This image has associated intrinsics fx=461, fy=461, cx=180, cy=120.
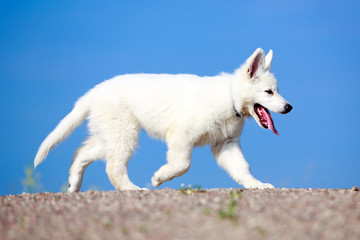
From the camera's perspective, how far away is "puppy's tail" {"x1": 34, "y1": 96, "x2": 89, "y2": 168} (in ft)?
24.7

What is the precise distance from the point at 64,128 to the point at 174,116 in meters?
1.95

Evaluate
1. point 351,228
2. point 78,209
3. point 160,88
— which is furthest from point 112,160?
point 351,228

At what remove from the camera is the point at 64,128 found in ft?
24.9

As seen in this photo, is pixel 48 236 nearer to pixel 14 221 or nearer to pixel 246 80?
pixel 14 221

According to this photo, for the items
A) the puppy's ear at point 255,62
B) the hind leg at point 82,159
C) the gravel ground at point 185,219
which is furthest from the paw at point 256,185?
the hind leg at point 82,159

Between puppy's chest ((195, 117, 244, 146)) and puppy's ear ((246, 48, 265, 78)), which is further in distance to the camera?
puppy's chest ((195, 117, 244, 146))

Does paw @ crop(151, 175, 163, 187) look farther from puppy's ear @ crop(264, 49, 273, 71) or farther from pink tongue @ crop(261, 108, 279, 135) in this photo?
puppy's ear @ crop(264, 49, 273, 71)

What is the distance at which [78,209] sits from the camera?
428cm

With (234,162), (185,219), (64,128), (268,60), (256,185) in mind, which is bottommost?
(185,219)

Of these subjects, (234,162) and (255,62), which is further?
(234,162)

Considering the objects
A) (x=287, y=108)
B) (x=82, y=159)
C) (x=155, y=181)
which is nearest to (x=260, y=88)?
(x=287, y=108)

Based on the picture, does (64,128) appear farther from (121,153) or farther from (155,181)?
(155,181)

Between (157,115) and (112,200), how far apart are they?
103 inches

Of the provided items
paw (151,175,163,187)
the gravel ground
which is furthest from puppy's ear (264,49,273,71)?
the gravel ground
